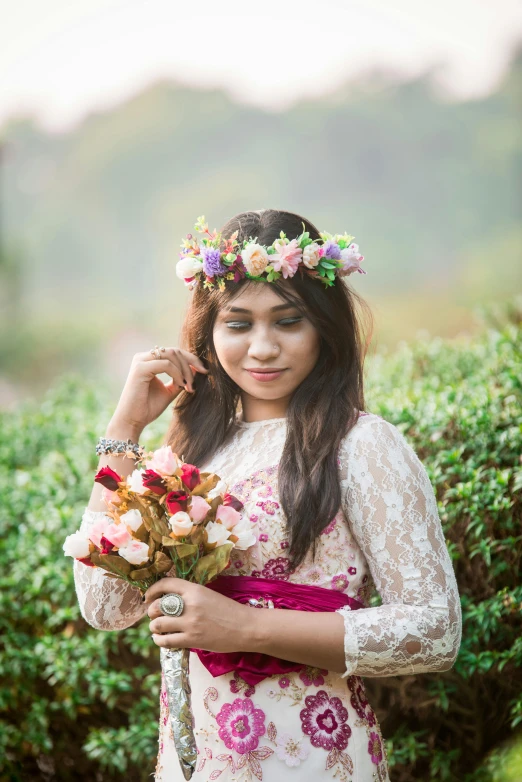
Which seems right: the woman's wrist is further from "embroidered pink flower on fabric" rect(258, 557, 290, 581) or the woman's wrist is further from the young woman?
"embroidered pink flower on fabric" rect(258, 557, 290, 581)

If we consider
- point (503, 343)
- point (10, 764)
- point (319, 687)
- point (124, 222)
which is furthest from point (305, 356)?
point (124, 222)

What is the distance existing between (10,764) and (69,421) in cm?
179

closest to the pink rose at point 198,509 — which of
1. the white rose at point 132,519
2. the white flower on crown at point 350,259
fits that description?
the white rose at point 132,519

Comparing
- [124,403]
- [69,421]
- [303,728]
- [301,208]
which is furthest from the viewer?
[301,208]

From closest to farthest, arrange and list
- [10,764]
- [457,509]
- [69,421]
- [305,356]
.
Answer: [305,356], [457,509], [10,764], [69,421]

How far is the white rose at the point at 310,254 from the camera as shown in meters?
2.12

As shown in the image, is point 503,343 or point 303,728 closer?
point 303,728

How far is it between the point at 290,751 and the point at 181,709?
303mm

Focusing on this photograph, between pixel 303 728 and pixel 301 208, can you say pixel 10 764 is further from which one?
pixel 301 208

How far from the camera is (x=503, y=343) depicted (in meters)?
3.77

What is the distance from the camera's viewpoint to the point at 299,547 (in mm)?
1938

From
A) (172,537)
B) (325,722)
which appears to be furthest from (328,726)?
(172,537)

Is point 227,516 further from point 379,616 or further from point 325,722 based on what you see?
point 325,722

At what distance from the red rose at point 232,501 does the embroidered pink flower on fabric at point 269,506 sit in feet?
0.18
